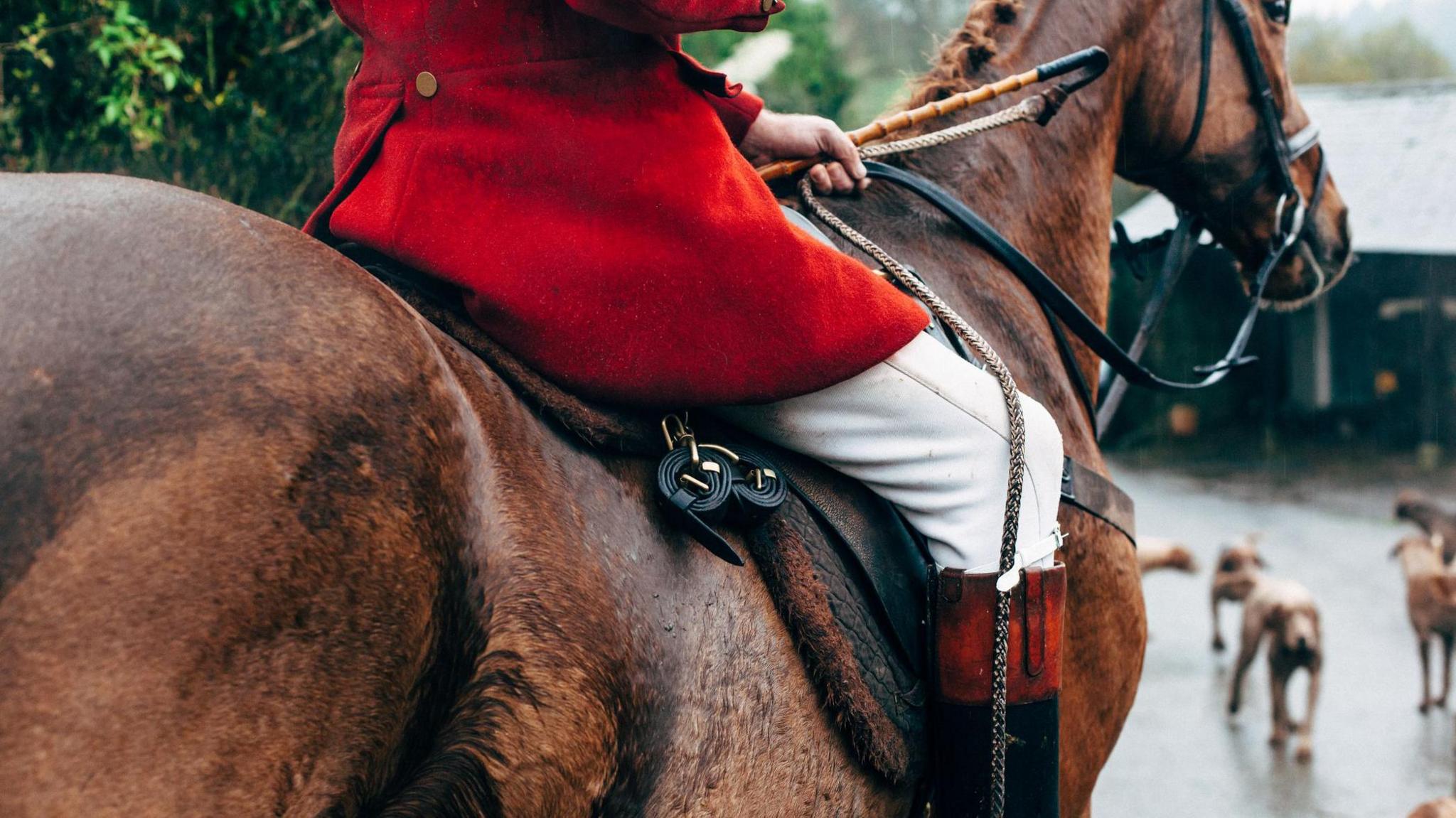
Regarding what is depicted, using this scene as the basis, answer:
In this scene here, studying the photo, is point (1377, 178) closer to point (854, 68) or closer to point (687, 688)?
point (687, 688)

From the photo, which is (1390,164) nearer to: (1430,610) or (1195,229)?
(1430,610)

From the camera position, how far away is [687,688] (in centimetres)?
153

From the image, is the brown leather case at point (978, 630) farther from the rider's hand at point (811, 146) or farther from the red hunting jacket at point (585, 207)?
the rider's hand at point (811, 146)

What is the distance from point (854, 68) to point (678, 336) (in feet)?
139

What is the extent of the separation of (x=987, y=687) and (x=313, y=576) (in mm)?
1152

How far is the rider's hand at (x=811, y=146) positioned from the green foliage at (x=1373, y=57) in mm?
44090

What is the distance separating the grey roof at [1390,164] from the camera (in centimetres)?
1242

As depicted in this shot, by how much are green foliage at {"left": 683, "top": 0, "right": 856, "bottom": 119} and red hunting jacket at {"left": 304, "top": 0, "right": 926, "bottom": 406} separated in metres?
14.2

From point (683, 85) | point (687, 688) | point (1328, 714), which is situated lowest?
point (1328, 714)

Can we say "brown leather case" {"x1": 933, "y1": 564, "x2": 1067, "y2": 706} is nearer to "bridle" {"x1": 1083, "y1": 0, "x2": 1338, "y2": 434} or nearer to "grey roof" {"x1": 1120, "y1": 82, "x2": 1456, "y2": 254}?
"bridle" {"x1": 1083, "y1": 0, "x2": 1338, "y2": 434}

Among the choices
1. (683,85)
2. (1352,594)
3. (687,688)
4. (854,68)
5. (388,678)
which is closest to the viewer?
(388,678)

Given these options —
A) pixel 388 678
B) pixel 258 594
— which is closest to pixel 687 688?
pixel 388 678

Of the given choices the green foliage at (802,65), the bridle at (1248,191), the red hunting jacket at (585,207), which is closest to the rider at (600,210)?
the red hunting jacket at (585,207)

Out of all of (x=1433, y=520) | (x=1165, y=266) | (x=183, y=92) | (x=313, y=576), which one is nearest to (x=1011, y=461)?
(x=313, y=576)
